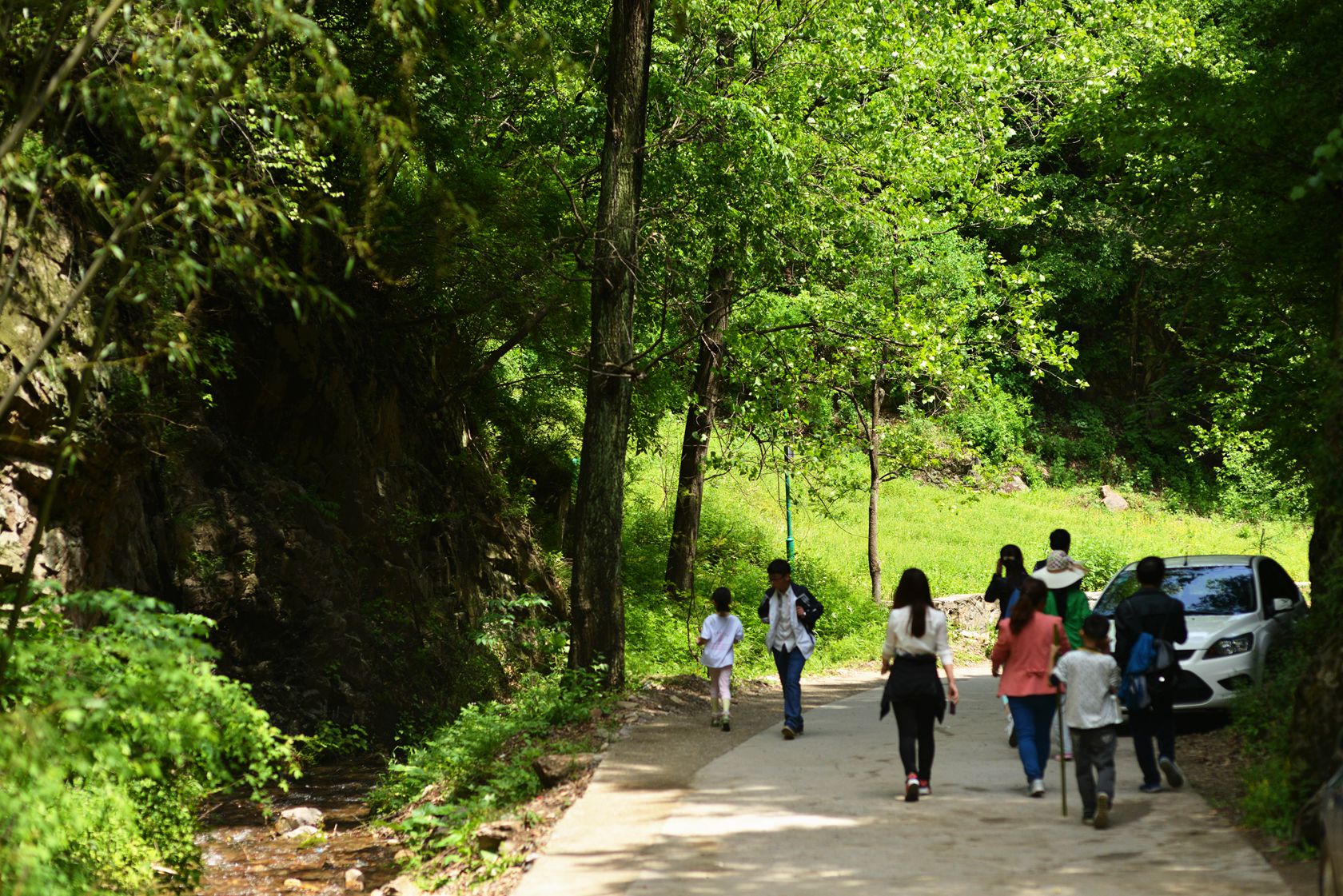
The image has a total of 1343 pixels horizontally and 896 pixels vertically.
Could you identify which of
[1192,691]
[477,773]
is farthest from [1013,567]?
[477,773]

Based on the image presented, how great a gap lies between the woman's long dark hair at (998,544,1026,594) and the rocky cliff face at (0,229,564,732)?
883 cm

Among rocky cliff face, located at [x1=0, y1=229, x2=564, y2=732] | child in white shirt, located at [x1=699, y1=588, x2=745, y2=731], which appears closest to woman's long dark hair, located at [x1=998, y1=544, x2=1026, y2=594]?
child in white shirt, located at [x1=699, y1=588, x2=745, y2=731]

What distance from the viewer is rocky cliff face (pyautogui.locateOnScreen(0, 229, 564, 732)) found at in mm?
12031

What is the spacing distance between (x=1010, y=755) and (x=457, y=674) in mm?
9992

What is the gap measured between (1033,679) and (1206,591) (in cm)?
516

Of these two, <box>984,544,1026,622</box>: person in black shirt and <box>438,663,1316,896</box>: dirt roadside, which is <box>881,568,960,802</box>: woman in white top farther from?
<box>984,544,1026,622</box>: person in black shirt

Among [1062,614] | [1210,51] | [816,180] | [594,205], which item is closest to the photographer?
[1062,614]

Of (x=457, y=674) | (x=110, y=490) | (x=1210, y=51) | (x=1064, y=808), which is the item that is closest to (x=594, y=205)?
(x=457, y=674)

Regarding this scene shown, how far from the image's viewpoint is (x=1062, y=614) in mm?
11508

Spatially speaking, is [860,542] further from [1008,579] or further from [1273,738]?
[1273,738]

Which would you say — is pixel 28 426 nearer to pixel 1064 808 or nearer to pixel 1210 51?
pixel 1064 808

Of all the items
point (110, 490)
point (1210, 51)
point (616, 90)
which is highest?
point (1210, 51)

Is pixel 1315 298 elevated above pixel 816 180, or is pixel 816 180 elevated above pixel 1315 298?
pixel 816 180

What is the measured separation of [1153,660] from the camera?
9.43m
